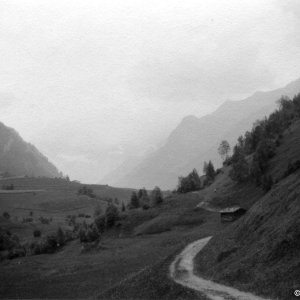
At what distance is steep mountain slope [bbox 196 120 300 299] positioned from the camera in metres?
30.0

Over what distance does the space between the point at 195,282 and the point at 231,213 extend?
208 feet

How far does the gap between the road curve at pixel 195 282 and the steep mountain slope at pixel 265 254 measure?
94 cm

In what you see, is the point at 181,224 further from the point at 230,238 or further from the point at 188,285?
the point at 188,285

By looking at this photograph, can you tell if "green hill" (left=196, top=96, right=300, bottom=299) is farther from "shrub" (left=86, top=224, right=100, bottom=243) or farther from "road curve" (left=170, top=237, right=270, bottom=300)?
"shrub" (left=86, top=224, right=100, bottom=243)

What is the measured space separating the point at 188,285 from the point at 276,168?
81598 mm

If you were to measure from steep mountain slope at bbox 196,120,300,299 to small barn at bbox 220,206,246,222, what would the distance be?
43218mm

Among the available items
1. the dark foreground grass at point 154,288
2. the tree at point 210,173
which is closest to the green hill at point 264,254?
the dark foreground grass at point 154,288

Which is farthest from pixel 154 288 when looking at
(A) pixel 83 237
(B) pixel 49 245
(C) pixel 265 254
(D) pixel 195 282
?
(B) pixel 49 245

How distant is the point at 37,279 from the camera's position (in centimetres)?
7450

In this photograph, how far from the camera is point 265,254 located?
3619cm

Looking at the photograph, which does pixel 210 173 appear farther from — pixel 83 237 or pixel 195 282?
pixel 195 282

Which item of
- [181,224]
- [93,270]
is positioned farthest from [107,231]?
[93,270]

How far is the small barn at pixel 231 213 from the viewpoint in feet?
326

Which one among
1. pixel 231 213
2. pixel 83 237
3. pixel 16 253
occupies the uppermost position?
pixel 83 237
